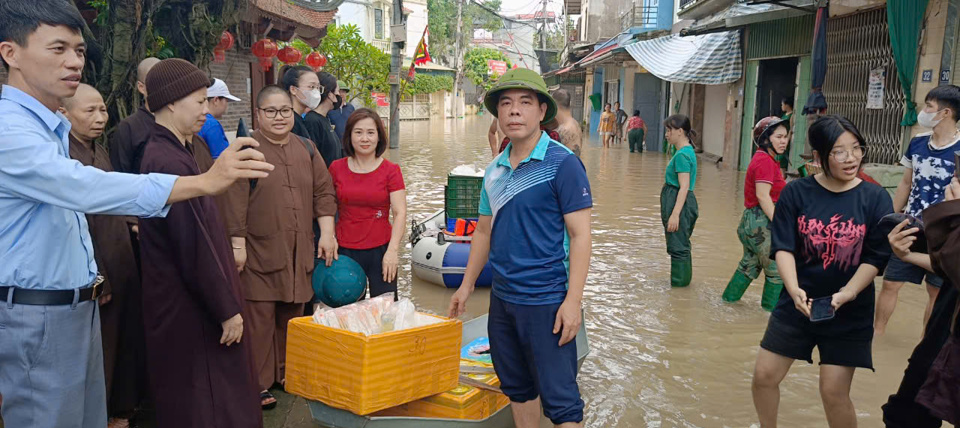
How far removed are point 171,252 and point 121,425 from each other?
1383 millimetres

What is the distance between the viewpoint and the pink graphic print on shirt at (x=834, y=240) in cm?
314

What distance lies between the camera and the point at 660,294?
21.9 feet

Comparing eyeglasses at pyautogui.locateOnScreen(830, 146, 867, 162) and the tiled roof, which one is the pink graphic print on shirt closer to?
eyeglasses at pyautogui.locateOnScreen(830, 146, 867, 162)

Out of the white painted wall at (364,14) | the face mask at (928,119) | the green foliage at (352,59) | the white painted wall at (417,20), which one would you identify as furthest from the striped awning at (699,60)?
the white painted wall at (417,20)

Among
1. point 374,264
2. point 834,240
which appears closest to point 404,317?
point 374,264

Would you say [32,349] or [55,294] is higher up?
[55,294]

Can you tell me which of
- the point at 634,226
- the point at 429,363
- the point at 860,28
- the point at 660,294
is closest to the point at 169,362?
the point at 429,363

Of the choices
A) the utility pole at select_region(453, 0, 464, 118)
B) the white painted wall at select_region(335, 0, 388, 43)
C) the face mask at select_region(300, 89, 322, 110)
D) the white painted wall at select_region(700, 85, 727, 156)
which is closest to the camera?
the face mask at select_region(300, 89, 322, 110)

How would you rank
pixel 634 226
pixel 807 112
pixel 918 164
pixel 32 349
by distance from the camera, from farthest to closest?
pixel 807 112
pixel 634 226
pixel 918 164
pixel 32 349

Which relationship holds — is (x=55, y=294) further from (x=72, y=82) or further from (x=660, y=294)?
(x=660, y=294)

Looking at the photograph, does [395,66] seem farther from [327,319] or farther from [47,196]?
[47,196]

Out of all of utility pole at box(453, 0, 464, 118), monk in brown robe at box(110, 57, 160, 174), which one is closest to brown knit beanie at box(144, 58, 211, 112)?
monk in brown robe at box(110, 57, 160, 174)

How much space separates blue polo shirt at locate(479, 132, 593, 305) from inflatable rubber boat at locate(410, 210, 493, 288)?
3.60 meters

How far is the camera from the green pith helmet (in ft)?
9.87
